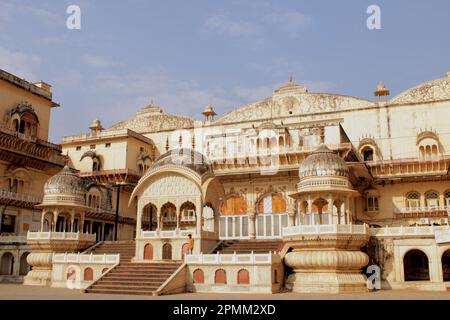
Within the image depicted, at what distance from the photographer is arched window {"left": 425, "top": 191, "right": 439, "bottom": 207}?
3643cm

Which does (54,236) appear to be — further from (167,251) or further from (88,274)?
(167,251)

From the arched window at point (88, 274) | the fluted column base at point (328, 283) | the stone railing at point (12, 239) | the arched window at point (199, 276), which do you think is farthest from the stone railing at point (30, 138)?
the fluted column base at point (328, 283)

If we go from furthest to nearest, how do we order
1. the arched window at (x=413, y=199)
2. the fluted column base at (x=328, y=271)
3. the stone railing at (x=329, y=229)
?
1. the arched window at (x=413, y=199)
2. the stone railing at (x=329, y=229)
3. the fluted column base at (x=328, y=271)

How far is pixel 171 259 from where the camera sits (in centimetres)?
2588

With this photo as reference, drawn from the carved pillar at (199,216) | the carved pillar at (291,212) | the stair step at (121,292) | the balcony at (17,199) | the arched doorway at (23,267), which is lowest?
the stair step at (121,292)

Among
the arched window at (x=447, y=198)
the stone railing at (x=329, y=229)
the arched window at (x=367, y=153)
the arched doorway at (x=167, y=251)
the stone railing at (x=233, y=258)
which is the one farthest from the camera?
the arched window at (x=367, y=153)

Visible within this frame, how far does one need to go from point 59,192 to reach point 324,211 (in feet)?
54.4

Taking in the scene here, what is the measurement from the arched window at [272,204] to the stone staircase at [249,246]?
642cm

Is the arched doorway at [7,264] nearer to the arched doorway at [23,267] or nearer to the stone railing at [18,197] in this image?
the arched doorway at [23,267]

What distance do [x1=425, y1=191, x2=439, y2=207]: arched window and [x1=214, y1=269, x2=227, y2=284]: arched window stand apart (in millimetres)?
20620

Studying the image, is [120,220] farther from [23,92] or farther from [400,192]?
[400,192]

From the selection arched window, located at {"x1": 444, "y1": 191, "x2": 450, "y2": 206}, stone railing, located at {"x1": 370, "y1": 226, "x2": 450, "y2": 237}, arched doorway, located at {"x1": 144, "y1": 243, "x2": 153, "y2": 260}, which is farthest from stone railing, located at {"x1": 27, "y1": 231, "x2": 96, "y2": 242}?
arched window, located at {"x1": 444, "y1": 191, "x2": 450, "y2": 206}

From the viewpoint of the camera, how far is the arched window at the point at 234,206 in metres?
35.2
